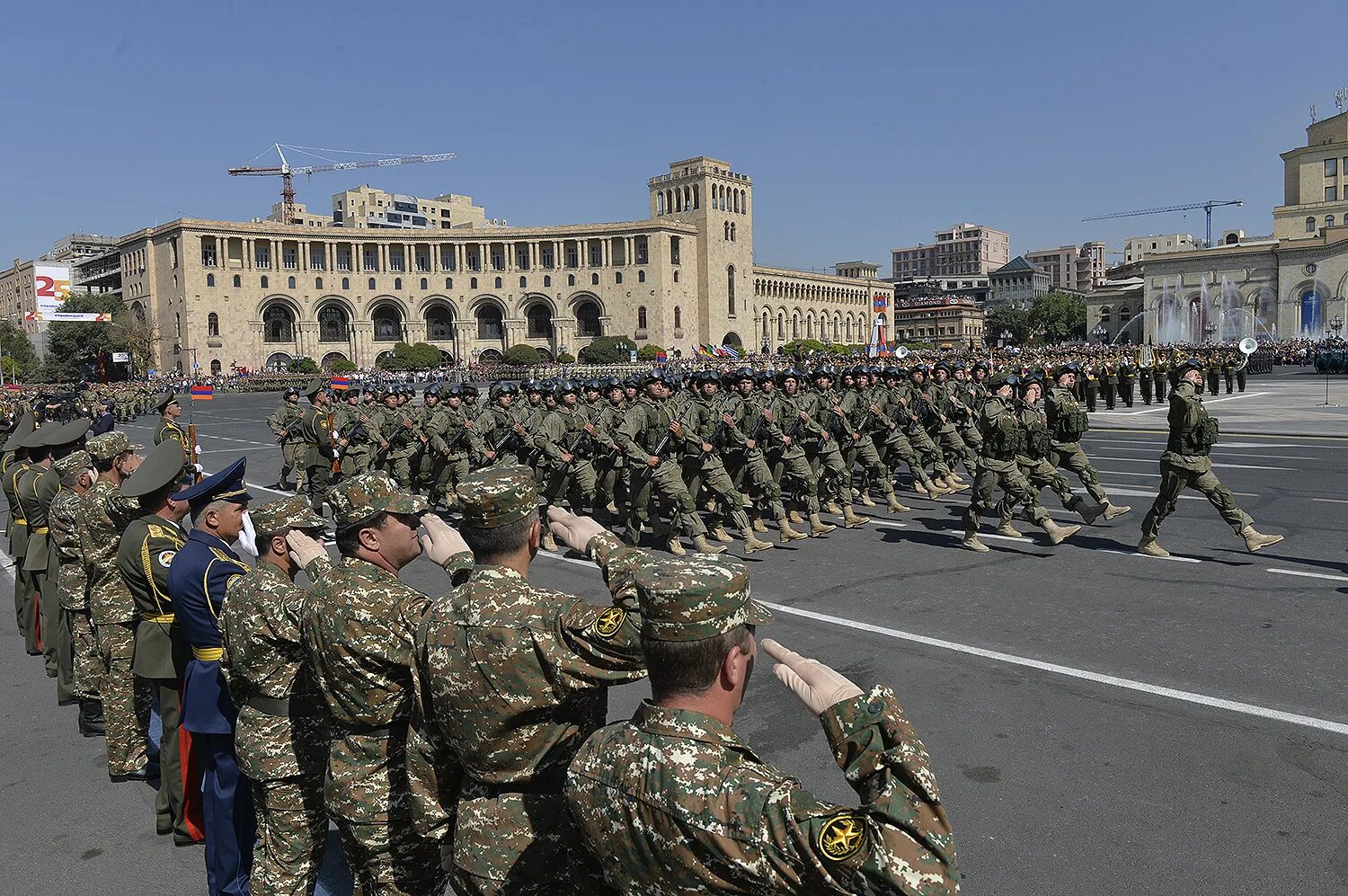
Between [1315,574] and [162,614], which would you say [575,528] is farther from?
[1315,574]

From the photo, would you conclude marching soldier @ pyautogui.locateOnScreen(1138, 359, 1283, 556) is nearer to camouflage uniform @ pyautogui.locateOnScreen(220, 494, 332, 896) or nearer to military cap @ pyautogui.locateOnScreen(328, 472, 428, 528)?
military cap @ pyautogui.locateOnScreen(328, 472, 428, 528)

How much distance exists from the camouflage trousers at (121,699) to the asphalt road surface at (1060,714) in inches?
7.2

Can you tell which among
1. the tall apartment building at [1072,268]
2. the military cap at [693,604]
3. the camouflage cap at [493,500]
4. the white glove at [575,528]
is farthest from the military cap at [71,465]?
the tall apartment building at [1072,268]

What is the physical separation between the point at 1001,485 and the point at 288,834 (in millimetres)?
8690

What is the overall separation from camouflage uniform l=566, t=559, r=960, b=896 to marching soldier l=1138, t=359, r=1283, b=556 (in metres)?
8.88

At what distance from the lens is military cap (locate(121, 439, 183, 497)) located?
484 centimetres

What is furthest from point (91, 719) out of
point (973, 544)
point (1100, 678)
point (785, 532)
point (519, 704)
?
point (973, 544)

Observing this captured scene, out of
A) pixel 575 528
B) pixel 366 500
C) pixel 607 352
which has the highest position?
pixel 607 352

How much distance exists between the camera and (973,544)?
10.4 m

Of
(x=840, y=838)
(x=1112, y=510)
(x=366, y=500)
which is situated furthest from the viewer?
(x=1112, y=510)

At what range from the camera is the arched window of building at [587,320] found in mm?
98375

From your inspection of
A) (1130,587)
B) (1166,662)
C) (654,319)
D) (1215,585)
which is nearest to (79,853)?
(1166,662)

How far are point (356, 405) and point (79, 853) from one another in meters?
13.4

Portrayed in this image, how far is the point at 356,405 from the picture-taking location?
57.4 ft
